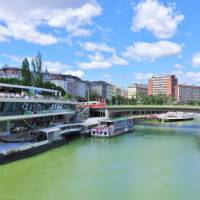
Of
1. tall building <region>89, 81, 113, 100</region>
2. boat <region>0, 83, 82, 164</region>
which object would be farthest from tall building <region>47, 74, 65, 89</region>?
boat <region>0, 83, 82, 164</region>

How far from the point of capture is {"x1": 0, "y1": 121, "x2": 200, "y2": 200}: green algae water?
19.6 meters

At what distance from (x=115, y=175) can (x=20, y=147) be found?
28.0ft

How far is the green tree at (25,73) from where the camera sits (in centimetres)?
6638

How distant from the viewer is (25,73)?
67000mm

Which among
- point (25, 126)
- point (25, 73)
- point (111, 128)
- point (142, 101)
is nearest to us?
point (25, 126)

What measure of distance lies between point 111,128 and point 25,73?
26441 millimetres

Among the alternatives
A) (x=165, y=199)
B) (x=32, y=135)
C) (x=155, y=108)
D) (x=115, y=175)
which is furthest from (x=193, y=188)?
(x=155, y=108)

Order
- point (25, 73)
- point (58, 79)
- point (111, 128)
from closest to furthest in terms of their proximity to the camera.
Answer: point (111, 128)
point (25, 73)
point (58, 79)

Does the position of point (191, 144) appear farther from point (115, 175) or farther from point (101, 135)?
point (115, 175)

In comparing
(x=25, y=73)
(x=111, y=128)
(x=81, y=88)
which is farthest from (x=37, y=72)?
(x=81, y=88)

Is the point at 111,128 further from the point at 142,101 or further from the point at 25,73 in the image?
the point at 142,101

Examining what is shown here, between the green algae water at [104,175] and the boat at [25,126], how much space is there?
95cm

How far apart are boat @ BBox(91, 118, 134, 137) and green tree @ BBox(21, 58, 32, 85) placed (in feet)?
70.8

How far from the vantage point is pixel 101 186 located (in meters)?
21.0
